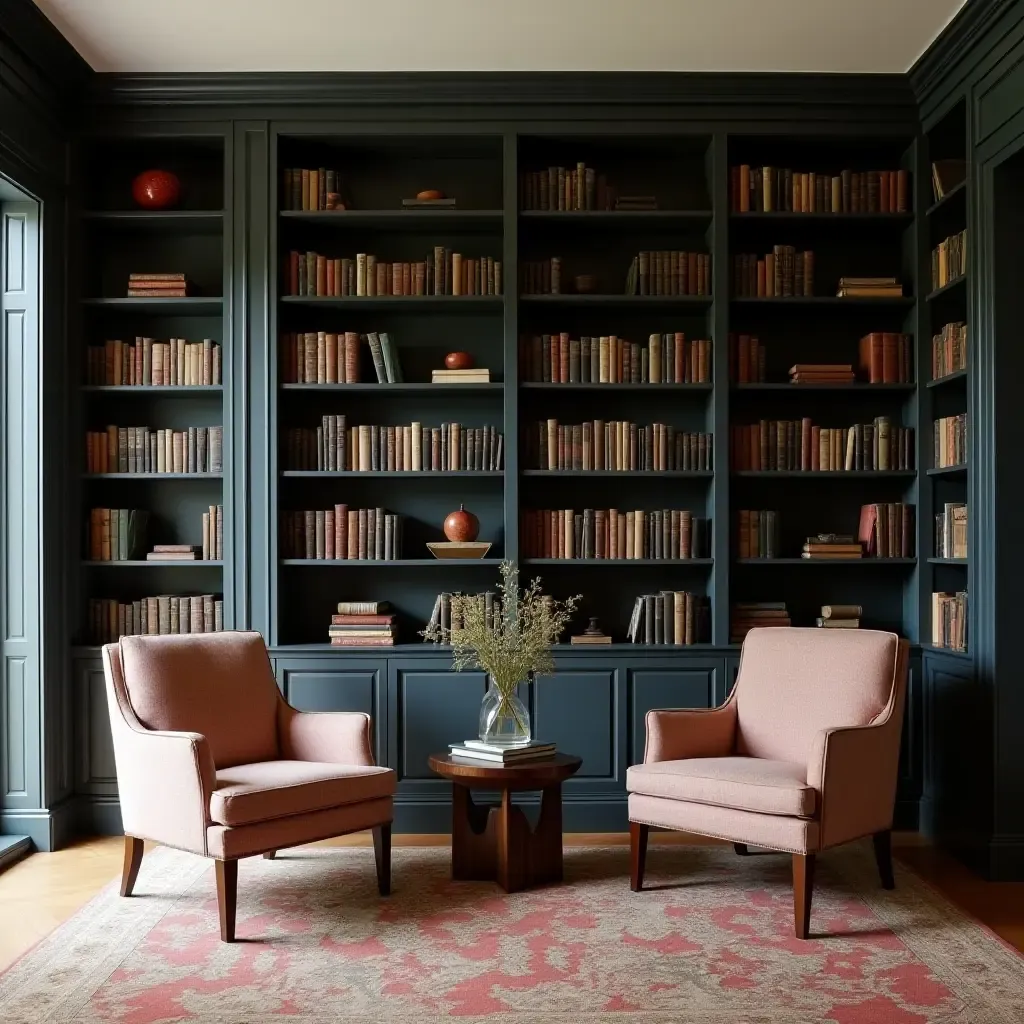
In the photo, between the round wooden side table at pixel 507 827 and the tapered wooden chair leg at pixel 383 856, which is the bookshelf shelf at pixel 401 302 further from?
the tapered wooden chair leg at pixel 383 856

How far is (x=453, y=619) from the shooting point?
16.7ft

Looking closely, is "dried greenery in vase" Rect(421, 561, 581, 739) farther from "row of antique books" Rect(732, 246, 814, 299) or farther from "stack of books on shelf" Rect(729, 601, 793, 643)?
"row of antique books" Rect(732, 246, 814, 299)

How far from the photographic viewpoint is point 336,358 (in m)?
5.23

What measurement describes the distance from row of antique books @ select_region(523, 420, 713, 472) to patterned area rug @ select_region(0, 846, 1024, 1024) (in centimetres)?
174

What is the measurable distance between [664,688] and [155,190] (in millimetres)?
3161

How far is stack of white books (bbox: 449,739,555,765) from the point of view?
418cm

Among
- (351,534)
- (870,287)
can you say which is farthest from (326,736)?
(870,287)

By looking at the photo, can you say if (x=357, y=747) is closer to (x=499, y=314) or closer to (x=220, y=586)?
(x=220, y=586)

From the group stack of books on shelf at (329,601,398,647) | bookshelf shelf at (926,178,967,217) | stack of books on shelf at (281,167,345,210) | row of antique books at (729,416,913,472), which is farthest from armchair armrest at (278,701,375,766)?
bookshelf shelf at (926,178,967,217)

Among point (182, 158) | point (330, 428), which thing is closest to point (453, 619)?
point (330, 428)

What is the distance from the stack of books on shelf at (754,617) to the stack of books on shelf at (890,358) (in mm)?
1109

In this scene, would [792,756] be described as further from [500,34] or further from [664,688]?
[500,34]

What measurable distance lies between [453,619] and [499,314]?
4.77 ft

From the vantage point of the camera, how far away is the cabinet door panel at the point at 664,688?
5121mm
